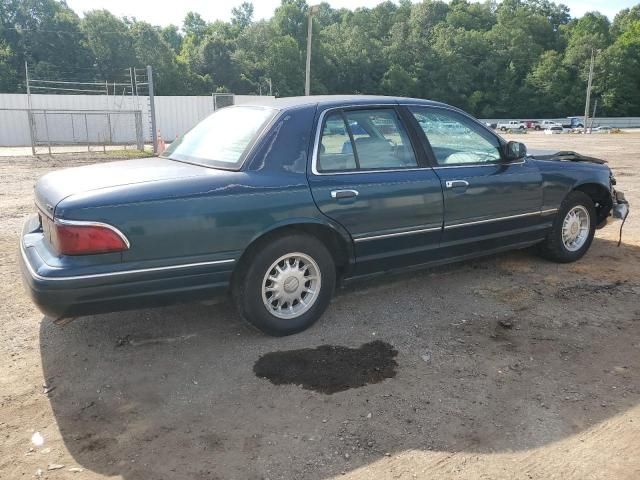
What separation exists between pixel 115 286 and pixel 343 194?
1649mm

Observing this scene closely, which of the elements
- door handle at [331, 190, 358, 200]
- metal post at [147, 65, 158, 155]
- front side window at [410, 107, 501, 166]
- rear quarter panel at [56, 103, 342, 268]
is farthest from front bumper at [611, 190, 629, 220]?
metal post at [147, 65, 158, 155]

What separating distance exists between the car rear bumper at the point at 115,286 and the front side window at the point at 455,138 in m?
2.06

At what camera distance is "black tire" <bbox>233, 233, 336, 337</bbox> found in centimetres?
372

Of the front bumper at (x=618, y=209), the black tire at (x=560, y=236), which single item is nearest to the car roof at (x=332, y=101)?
the black tire at (x=560, y=236)

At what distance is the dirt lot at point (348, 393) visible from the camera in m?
2.71

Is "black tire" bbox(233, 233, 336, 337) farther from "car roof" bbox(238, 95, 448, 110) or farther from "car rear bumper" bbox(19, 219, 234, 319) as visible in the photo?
"car roof" bbox(238, 95, 448, 110)

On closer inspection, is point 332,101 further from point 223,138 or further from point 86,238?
point 86,238

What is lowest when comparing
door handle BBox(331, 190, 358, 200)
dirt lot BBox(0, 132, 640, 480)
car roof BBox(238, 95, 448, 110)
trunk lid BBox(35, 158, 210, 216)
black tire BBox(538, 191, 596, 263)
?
dirt lot BBox(0, 132, 640, 480)

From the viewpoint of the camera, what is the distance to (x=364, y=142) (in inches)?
166

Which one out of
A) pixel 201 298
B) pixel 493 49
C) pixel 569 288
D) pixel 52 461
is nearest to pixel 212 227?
pixel 201 298

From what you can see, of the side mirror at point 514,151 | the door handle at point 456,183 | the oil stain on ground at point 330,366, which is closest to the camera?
the oil stain on ground at point 330,366

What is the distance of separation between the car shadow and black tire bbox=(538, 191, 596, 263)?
723mm

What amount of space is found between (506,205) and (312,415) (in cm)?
283

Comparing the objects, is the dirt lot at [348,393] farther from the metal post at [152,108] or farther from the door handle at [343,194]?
the metal post at [152,108]
